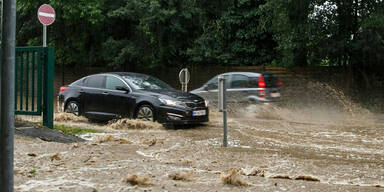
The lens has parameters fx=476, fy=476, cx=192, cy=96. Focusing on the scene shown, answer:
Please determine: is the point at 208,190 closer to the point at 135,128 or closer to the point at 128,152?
the point at 128,152

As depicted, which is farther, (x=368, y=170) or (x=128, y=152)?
(x=128, y=152)

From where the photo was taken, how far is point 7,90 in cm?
373

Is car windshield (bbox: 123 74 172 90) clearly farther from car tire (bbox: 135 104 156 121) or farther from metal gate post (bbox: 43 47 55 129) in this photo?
metal gate post (bbox: 43 47 55 129)

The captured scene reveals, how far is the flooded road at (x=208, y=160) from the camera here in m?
5.82

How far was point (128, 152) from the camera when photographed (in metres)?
8.27

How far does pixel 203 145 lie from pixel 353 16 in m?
13.5

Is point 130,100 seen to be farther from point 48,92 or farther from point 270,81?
point 270,81

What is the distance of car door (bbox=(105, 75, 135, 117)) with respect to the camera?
13.1 m

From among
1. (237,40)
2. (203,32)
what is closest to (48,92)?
(203,32)

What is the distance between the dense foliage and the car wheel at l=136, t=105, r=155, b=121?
1041cm

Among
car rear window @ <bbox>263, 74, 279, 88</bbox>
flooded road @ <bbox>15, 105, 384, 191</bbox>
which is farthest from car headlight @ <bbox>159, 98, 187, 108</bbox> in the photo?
car rear window @ <bbox>263, 74, 279, 88</bbox>

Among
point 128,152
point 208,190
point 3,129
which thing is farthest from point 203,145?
point 3,129

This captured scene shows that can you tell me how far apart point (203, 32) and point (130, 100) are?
13.6 meters

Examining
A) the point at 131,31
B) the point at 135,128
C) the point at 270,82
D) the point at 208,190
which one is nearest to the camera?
the point at 208,190
